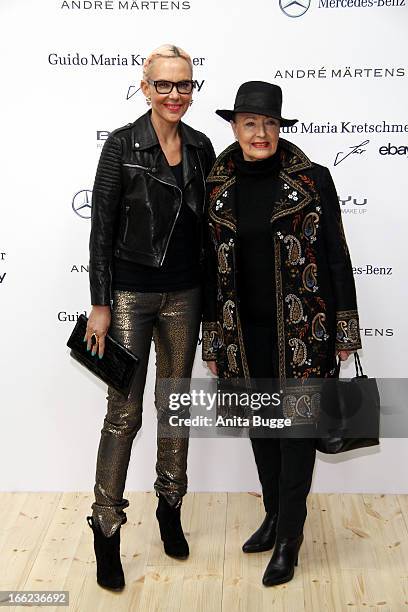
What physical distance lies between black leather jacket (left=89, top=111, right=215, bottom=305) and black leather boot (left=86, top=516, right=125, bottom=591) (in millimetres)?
778

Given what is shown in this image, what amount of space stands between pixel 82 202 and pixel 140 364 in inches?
33.5

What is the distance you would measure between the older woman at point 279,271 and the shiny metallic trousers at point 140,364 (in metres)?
0.11

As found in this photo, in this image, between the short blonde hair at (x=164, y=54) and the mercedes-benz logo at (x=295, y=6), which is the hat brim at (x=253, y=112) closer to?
the short blonde hair at (x=164, y=54)

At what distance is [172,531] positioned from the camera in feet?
10.8

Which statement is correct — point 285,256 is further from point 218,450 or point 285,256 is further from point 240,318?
point 218,450

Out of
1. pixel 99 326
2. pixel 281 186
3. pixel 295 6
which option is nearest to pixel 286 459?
pixel 99 326

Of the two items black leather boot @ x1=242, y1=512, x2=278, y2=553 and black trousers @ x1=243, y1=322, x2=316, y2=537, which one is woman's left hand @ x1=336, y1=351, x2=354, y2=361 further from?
black leather boot @ x1=242, y1=512, x2=278, y2=553

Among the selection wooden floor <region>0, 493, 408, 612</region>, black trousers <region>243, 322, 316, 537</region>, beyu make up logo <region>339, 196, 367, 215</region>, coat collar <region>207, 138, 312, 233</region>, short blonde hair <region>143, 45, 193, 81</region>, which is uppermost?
short blonde hair <region>143, 45, 193, 81</region>

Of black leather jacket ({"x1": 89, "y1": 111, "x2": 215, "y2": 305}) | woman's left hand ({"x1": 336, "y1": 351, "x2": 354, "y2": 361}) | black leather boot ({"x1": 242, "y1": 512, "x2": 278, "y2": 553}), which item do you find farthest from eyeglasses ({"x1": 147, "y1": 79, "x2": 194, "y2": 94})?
black leather boot ({"x1": 242, "y1": 512, "x2": 278, "y2": 553})

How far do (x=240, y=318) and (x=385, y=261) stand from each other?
87 centimetres

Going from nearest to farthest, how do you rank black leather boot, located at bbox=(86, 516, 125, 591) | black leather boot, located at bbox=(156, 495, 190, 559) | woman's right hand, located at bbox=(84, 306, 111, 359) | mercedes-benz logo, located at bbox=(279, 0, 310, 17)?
woman's right hand, located at bbox=(84, 306, 111, 359), black leather boot, located at bbox=(86, 516, 125, 591), black leather boot, located at bbox=(156, 495, 190, 559), mercedes-benz logo, located at bbox=(279, 0, 310, 17)

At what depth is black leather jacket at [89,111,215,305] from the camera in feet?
9.35

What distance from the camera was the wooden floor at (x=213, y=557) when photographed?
2.99m

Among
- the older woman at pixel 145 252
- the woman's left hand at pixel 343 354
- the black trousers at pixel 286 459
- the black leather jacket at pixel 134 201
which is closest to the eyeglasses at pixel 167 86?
the older woman at pixel 145 252
